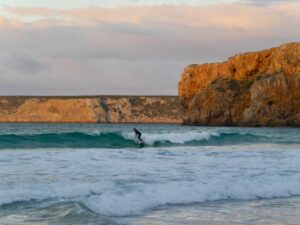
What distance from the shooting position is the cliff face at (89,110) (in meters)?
154

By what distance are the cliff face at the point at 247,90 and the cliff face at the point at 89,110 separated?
146 ft

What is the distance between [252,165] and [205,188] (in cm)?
625

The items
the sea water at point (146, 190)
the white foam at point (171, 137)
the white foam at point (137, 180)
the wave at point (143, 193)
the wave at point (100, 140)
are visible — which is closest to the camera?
the sea water at point (146, 190)

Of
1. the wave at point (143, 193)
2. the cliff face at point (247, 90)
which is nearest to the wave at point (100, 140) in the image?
the wave at point (143, 193)

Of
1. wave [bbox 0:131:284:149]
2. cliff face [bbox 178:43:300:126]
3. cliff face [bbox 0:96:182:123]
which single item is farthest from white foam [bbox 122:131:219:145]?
cliff face [bbox 0:96:182:123]

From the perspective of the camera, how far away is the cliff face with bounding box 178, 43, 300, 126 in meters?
92.7

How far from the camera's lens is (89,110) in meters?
156

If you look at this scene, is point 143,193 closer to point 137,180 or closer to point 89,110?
point 137,180

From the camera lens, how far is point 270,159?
21.7m

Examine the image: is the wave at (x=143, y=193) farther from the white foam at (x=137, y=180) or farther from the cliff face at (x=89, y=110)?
the cliff face at (x=89, y=110)

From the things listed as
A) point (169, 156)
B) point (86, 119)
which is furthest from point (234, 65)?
point (169, 156)

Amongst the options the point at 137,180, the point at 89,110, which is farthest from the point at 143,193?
the point at 89,110

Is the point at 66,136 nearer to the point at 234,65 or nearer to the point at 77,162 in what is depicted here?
the point at 77,162

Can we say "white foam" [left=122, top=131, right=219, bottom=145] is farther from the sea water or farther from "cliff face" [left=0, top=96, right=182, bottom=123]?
"cliff face" [left=0, top=96, right=182, bottom=123]
